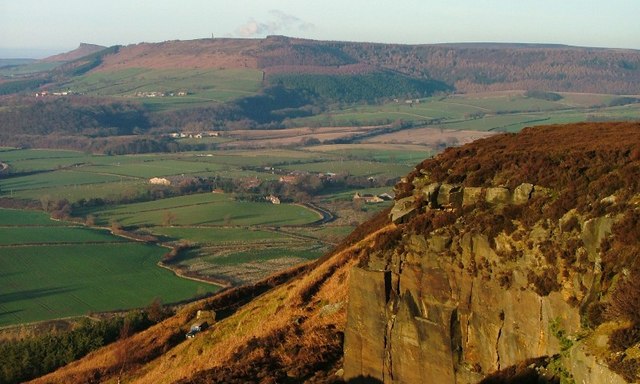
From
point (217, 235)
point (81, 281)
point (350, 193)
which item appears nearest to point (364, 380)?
point (81, 281)

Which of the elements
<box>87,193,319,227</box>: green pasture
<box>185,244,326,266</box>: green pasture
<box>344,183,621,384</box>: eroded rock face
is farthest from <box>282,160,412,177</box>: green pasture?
<box>344,183,621,384</box>: eroded rock face

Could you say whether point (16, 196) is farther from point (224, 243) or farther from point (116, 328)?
point (116, 328)

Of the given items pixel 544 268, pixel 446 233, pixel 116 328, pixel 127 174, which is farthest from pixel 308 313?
pixel 127 174

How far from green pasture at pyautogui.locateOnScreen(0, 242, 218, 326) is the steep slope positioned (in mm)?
39285

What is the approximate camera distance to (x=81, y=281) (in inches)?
2800

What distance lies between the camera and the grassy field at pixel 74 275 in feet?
209

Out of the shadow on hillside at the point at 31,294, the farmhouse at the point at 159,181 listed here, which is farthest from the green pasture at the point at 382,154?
the shadow on hillside at the point at 31,294

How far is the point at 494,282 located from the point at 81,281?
58545 mm

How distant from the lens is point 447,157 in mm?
23766

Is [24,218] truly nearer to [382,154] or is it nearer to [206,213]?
[206,213]

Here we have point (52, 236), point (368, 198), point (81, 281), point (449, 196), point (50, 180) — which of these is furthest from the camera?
point (50, 180)

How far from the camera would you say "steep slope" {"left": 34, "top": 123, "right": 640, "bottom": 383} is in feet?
49.0

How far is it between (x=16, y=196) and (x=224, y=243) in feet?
145

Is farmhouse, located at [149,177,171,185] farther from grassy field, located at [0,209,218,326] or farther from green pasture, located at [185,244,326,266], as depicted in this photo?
green pasture, located at [185,244,326,266]
